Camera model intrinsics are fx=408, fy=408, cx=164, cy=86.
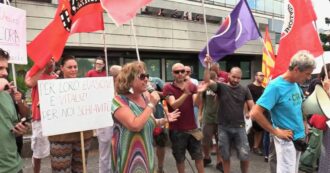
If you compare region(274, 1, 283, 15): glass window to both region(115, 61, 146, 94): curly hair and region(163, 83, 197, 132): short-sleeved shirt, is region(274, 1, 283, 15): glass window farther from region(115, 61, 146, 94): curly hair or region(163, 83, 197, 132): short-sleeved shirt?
region(115, 61, 146, 94): curly hair

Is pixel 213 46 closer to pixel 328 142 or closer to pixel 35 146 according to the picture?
pixel 328 142

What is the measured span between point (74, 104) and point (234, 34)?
9.80ft

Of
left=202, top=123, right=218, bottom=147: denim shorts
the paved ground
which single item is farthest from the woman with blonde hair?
left=202, top=123, right=218, bottom=147: denim shorts

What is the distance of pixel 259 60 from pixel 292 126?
87.6ft

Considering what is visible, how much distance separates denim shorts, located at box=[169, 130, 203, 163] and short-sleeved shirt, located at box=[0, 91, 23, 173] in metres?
3.01

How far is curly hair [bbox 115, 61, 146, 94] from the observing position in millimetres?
3486

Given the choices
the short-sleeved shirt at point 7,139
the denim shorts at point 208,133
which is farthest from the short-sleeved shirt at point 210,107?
the short-sleeved shirt at point 7,139

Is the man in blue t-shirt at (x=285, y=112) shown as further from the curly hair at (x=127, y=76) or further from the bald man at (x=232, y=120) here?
the bald man at (x=232, y=120)

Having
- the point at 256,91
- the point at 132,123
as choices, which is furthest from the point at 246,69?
the point at 132,123

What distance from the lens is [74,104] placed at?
420cm

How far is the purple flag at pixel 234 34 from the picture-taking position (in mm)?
6090

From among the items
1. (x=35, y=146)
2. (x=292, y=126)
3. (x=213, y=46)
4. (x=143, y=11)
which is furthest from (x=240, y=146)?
(x=143, y=11)

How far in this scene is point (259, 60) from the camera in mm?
30141

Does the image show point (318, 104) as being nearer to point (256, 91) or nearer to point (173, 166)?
point (173, 166)
